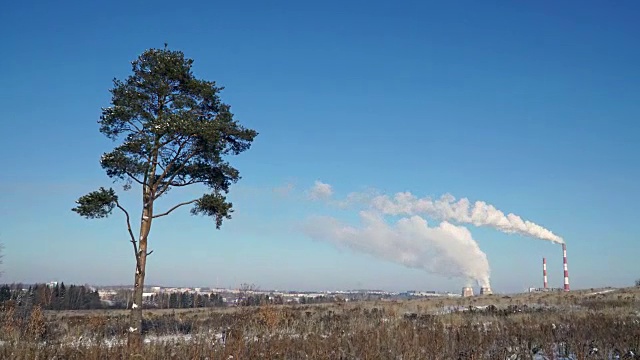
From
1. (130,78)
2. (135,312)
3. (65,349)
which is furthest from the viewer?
(130,78)

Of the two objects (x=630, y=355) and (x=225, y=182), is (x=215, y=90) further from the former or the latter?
(x=630, y=355)

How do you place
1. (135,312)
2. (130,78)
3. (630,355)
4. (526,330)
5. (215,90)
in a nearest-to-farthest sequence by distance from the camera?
1. (630,355)
2. (526,330)
3. (135,312)
4. (130,78)
5. (215,90)

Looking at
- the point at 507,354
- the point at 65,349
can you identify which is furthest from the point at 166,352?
the point at 507,354

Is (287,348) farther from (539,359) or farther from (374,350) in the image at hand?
(539,359)

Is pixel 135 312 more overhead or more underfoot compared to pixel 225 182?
more underfoot

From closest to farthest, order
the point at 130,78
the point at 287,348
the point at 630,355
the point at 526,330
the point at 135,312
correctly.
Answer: the point at 630,355, the point at 287,348, the point at 526,330, the point at 135,312, the point at 130,78

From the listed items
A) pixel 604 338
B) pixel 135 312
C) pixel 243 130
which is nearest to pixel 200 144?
pixel 243 130

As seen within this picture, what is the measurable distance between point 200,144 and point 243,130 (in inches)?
63.4

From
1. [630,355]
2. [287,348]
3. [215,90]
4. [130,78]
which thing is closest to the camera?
[630,355]

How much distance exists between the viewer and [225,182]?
16.0 meters

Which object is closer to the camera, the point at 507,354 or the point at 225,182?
the point at 507,354

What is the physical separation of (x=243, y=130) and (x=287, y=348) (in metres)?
9.00

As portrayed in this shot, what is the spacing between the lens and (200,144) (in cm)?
1451

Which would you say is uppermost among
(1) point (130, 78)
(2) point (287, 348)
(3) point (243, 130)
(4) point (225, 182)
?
Answer: (1) point (130, 78)
